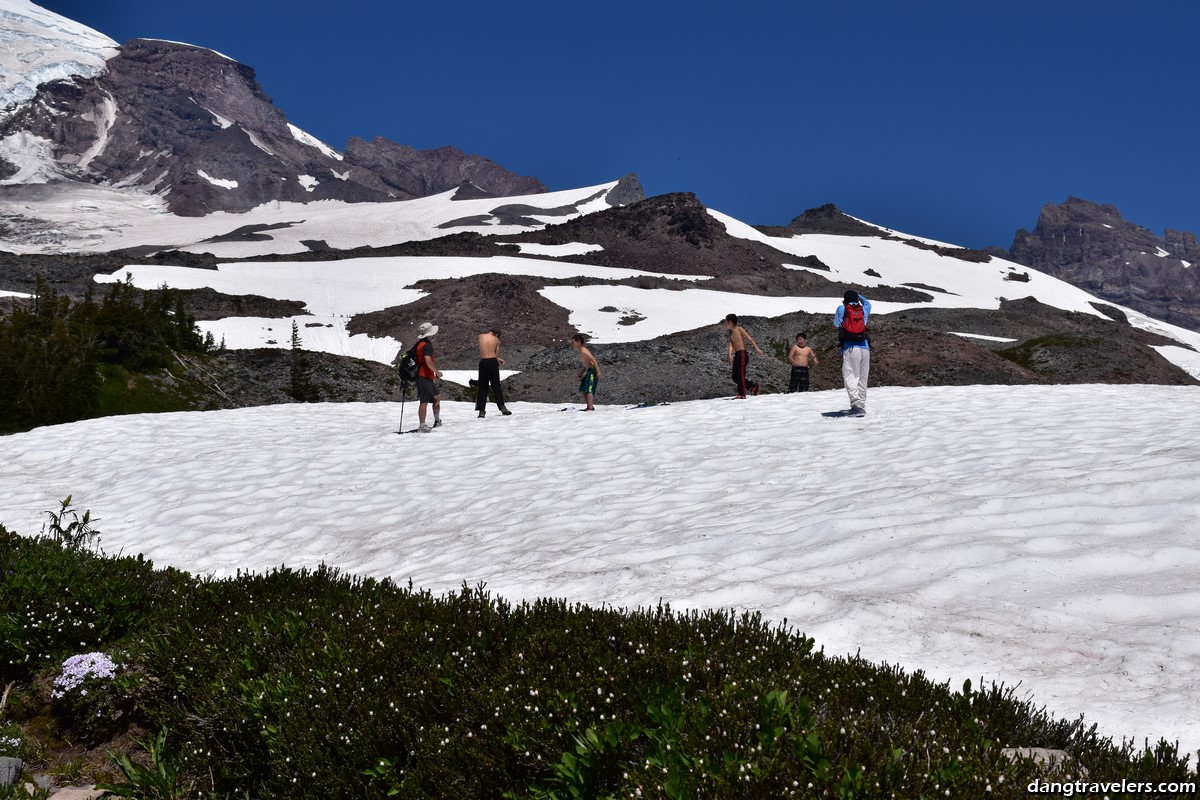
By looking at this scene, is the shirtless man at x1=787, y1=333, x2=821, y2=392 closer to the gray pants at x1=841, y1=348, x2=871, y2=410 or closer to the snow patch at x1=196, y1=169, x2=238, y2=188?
the gray pants at x1=841, y1=348, x2=871, y2=410

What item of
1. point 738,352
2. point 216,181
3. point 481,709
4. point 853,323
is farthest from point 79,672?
point 216,181

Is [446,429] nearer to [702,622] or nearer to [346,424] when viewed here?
[346,424]

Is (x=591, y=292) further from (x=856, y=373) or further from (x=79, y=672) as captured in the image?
(x=79, y=672)

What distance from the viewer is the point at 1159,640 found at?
457 cm

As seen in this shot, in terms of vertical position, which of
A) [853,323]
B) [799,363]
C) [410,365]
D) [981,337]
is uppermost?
[981,337]

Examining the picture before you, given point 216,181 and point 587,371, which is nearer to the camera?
point 587,371

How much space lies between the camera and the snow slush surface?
16.0 feet

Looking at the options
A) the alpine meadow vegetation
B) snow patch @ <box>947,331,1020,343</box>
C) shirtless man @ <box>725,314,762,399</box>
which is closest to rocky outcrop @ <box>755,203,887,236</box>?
snow patch @ <box>947,331,1020,343</box>

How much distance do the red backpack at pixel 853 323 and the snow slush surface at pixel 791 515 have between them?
1.72m

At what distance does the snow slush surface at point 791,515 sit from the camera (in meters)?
4.88

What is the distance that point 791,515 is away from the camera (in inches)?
316

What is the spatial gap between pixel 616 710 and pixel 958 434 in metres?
10.2

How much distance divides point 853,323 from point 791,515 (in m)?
7.66

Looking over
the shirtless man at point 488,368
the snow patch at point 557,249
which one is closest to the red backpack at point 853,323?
the shirtless man at point 488,368
